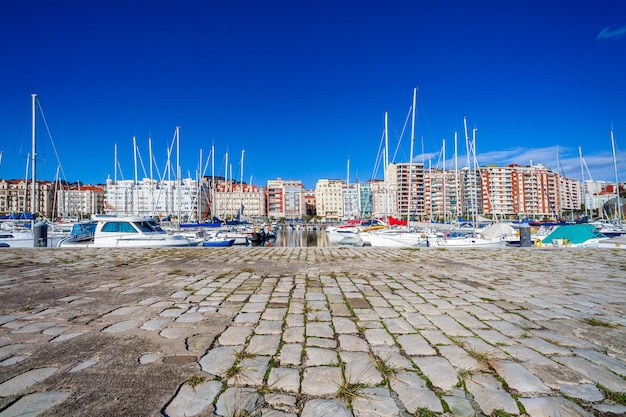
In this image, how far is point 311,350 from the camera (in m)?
2.65

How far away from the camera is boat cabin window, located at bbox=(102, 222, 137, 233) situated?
17594 mm

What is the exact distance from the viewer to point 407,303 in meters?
4.24

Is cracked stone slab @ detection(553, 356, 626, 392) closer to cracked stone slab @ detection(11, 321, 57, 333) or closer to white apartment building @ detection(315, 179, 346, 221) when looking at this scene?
cracked stone slab @ detection(11, 321, 57, 333)

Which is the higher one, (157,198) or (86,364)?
(157,198)

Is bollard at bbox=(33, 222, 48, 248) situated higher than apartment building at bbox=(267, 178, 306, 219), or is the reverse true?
apartment building at bbox=(267, 178, 306, 219)

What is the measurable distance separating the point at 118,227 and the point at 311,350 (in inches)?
731

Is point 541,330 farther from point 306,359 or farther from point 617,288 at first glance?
point 617,288

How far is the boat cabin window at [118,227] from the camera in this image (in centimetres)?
1759

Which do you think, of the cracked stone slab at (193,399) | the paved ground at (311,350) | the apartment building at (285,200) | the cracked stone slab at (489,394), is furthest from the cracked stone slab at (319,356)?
the apartment building at (285,200)

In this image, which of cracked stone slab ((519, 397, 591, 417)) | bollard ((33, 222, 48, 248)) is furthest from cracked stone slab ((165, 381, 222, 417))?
bollard ((33, 222, 48, 248))

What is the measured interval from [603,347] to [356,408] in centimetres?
245

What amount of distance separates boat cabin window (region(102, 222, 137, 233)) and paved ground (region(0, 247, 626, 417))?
1343 centimetres

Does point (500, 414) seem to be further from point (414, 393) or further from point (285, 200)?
point (285, 200)

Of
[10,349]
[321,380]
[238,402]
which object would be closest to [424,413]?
[321,380]
